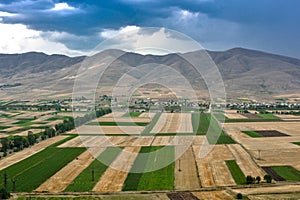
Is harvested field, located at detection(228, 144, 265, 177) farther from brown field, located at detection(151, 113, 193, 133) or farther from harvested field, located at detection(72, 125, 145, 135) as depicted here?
harvested field, located at detection(72, 125, 145, 135)

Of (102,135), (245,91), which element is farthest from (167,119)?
(245,91)

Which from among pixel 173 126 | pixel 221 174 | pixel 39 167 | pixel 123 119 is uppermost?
pixel 123 119

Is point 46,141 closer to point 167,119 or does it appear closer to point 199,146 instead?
point 199,146

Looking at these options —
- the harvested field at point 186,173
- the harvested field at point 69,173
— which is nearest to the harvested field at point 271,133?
the harvested field at point 186,173

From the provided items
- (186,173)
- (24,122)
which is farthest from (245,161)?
(24,122)

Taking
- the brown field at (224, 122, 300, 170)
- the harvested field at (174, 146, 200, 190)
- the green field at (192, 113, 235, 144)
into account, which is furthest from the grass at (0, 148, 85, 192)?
the brown field at (224, 122, 300, 170)

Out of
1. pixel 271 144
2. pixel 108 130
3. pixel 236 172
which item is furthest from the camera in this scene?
pixel 108 130

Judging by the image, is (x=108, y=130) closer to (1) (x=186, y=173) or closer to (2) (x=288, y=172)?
(1) (x=186, y=173)
